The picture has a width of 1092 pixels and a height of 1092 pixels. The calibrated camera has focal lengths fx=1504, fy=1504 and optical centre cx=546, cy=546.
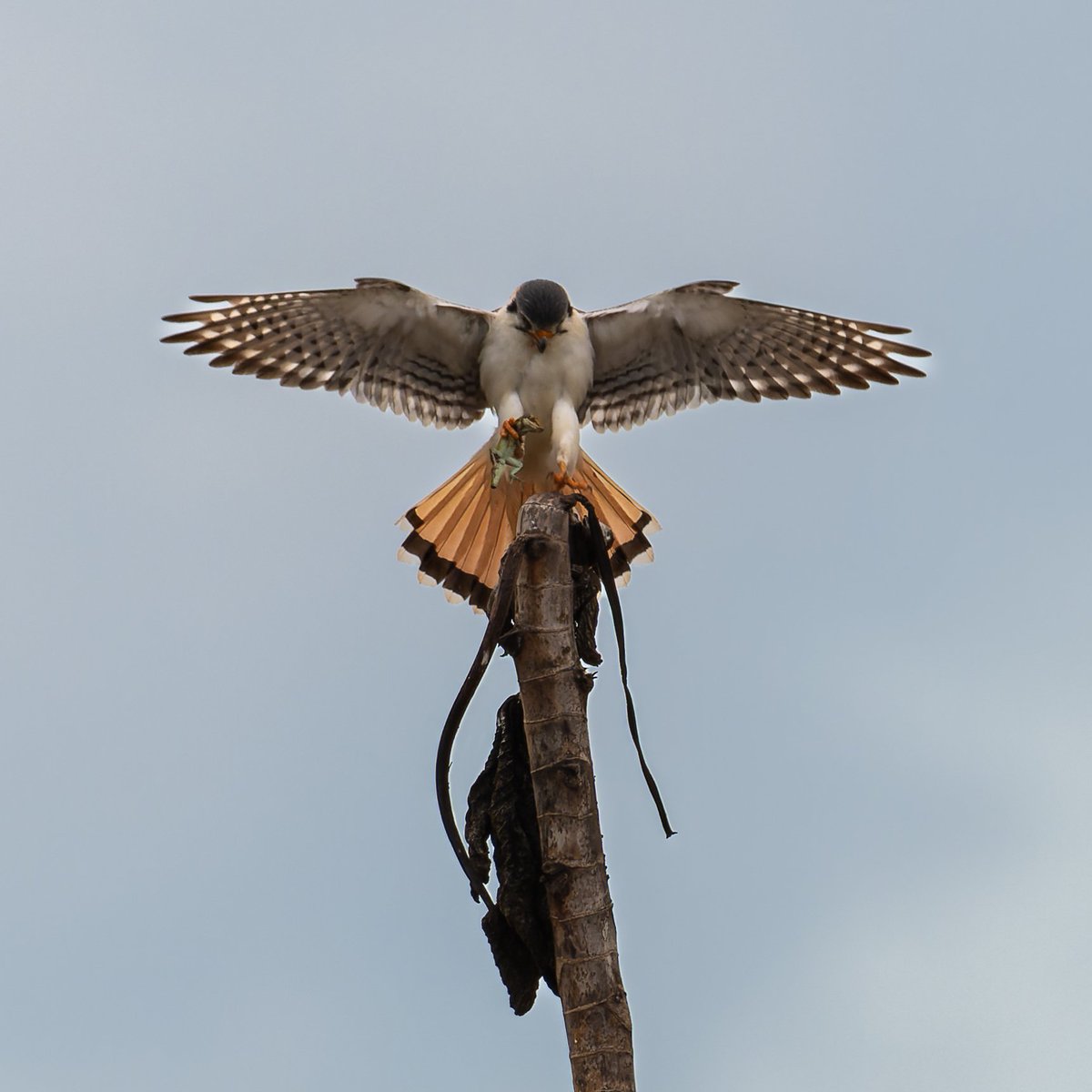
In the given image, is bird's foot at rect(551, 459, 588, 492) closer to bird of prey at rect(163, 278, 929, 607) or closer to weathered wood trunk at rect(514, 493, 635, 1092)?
bird of prey at rect(163, 278, 929, 607)

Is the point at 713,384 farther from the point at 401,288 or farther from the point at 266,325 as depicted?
the point at 266,325

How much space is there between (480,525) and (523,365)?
674 mm

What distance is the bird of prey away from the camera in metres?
5.98

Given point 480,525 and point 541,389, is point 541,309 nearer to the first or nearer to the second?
point 541,389

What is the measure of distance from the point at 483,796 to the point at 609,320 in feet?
8.52

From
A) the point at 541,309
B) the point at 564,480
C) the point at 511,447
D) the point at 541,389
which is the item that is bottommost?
the point at 564,480

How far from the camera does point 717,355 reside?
21.4 ft

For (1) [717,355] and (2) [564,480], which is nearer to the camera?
(2) [564,480]

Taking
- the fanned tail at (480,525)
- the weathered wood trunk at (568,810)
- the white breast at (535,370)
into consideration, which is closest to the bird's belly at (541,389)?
the white breast at (535,370)

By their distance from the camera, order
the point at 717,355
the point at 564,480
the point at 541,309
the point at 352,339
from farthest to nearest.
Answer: the point at 717,355, the point at 352,339, the point at 541,309, the point at 564,480

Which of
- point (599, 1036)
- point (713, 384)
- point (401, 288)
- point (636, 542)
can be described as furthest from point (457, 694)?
point (713, 384)

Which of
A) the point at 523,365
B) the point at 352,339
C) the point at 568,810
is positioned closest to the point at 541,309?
the point at 523,365

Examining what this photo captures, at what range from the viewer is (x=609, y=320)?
6332mm

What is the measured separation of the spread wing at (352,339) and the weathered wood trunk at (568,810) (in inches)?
74.7
